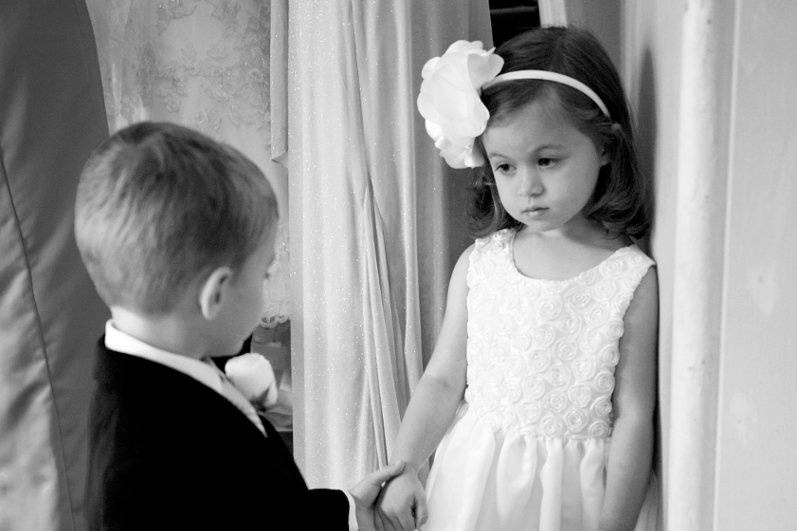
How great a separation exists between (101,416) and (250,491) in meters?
0.14

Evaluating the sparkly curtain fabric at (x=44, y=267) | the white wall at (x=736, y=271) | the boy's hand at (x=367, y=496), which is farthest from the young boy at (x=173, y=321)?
the sparkly curtain fabric at (x=44, y=267)

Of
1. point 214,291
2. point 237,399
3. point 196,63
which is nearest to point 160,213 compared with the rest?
point 214,291

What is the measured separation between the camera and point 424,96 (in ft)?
3.41

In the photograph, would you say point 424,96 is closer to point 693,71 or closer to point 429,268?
point 429,268

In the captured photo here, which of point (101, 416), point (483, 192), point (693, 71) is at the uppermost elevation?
point (693, 71)

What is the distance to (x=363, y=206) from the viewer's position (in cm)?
118

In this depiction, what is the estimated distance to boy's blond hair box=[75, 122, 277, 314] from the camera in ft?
2.33

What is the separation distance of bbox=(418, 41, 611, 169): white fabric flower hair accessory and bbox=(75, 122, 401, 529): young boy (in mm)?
322

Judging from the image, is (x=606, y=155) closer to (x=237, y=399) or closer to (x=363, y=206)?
(x=363, y=206)

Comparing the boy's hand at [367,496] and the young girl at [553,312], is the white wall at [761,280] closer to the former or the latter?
the young girl at [553,312]

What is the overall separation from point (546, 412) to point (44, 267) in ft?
2.33

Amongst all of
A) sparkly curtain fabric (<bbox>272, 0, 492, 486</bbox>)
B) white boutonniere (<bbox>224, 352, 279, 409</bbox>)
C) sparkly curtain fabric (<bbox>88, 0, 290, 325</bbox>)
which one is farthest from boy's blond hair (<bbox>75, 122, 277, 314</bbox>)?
Answer: sparkly curtain fabric (<bbox>88, 0, 290, 325</bbox>)

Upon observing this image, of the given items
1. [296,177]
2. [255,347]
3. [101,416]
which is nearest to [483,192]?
[296,177]

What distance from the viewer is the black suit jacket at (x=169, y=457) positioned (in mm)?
715
